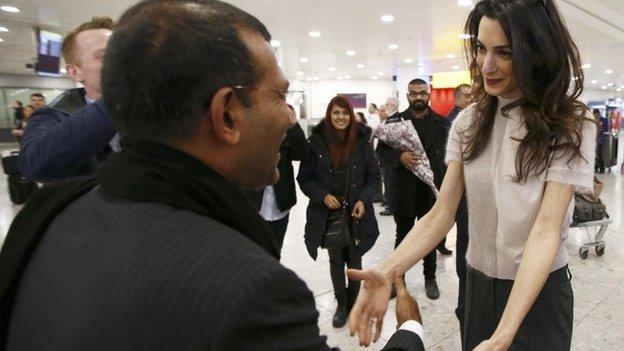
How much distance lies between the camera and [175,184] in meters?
0.62

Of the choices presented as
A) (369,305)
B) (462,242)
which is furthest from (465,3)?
(369,305)

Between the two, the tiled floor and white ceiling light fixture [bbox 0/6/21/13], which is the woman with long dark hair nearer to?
the tiled floor

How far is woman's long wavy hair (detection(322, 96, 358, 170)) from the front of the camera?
10.6 ft

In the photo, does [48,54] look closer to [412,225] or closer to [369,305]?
[412,225]

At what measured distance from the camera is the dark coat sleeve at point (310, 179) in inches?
124

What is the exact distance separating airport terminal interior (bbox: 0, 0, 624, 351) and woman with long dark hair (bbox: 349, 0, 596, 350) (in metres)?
0.19

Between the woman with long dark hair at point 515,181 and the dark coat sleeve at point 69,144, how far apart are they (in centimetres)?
98

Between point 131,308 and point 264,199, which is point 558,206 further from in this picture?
point 264,199

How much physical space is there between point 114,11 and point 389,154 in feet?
25.3

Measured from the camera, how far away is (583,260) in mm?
4203

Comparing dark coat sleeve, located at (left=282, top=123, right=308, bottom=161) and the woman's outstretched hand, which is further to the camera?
dark coat sleeve, located at (left=282, top=123, right=308, bottom=161)

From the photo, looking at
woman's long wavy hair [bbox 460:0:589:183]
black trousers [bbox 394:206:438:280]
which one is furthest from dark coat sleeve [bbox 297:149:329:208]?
woman's long wavy hair [bbox 460:0:589:183]

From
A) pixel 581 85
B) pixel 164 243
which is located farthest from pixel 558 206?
pixel 164 243

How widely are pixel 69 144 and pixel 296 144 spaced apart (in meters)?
1.92
